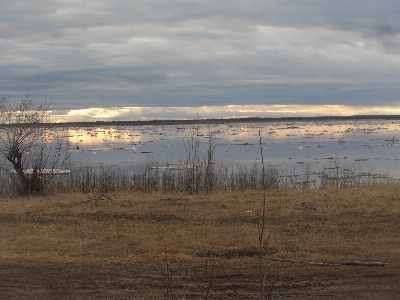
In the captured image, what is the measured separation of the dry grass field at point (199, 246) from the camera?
23.7ft

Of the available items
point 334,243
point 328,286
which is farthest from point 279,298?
point 334,243

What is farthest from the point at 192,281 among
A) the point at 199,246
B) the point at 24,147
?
the point at 24,147

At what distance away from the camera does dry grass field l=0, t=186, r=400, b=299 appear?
722cm

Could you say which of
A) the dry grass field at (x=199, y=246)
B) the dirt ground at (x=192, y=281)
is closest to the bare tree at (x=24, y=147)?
the dry grass field at (x=199, y=246)

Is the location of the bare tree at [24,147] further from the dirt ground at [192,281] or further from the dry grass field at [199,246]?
the dirt ground at [192,281]

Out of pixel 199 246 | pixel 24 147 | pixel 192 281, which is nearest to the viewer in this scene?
pixel 192 281

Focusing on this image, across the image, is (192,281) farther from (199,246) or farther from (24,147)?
(24,147)

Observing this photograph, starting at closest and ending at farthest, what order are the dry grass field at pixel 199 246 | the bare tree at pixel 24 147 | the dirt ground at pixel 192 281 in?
1. the dirt ground at pixel 192 281
2. the dry grass field at pixel 199 246
3. the bare tree at pixel 24 147

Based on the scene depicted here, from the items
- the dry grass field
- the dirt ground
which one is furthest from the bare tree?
the dirt ground

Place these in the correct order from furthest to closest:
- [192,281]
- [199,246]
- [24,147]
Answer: [24,147], [199,246], [192,281]

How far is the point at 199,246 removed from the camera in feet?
31.5

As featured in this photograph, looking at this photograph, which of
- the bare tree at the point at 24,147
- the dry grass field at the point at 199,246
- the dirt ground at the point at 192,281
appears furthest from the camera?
the bare tree at the point at 24,147

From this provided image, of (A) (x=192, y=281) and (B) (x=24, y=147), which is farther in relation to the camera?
(B) (x=24, y=147)

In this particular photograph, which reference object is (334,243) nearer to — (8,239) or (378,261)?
(378,261)
